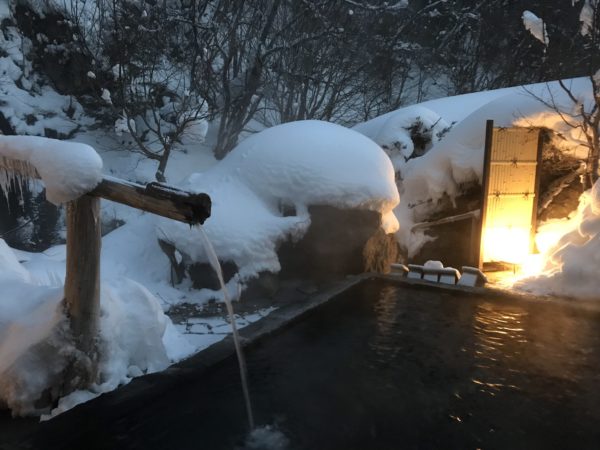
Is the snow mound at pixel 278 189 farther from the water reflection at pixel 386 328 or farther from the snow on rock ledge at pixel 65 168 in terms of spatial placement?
the snow on rock ledge at pixel 65 168

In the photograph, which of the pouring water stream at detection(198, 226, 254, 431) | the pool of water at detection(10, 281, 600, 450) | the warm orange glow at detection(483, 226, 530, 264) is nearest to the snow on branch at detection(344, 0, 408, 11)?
the warm orange glow at detection(483, 226, 530, 264)

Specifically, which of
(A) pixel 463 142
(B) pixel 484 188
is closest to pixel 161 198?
(B) pixel 484 188

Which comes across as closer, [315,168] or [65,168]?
[65,168]

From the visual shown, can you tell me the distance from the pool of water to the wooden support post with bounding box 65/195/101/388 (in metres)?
0.50

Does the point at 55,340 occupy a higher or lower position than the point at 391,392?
higher

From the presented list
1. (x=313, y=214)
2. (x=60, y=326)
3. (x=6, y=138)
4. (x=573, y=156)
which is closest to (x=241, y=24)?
(x=313, y=214)

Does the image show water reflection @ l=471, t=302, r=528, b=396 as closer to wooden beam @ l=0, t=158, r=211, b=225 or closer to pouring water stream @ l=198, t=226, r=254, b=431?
pouring water stream @ l=198, t=226, r=254, b=431

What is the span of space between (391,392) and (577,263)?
3843mm

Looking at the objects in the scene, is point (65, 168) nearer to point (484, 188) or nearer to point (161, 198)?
point (161, 198)

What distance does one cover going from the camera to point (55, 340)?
323 cm

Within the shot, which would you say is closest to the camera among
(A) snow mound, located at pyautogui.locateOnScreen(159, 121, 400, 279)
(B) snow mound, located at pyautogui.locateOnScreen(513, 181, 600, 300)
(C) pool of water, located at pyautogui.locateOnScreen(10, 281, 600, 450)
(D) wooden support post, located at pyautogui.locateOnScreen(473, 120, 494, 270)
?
(C) pool of water, located at pyautogui.locateOnScreen(10, 281, 600, 450)

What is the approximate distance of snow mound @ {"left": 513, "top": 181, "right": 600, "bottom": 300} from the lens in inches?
223

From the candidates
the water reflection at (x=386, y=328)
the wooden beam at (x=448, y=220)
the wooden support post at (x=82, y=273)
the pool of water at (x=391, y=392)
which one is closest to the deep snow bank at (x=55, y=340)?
the wooden support post at (x=82, y=273)

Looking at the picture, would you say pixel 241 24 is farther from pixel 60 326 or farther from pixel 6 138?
pixel 60 326
